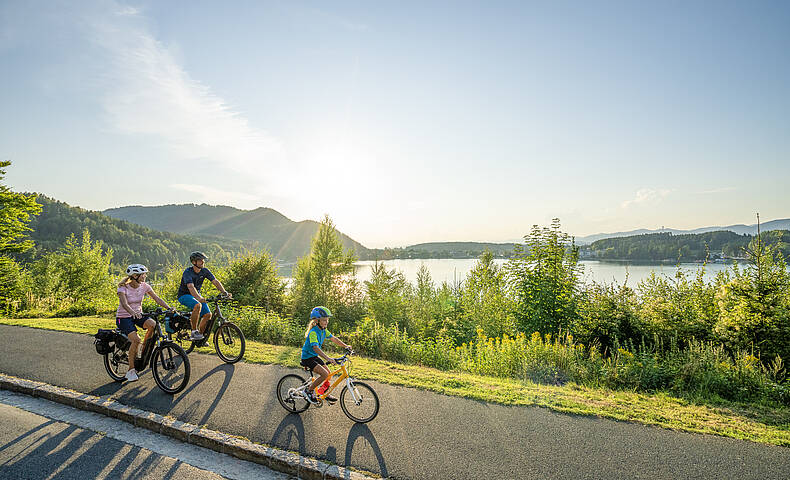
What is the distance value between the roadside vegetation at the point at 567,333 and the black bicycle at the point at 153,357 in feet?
6.36

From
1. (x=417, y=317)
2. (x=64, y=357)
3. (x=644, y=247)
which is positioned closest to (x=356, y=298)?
(x=417, y=317)

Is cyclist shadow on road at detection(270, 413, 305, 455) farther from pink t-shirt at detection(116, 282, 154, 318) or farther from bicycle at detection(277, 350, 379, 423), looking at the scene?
pink t-shirt at detection(116, 282, 154, 318)

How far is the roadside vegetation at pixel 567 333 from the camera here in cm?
657

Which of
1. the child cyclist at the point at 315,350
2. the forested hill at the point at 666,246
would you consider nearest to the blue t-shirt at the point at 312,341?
the child cyclist at the point at 315,350

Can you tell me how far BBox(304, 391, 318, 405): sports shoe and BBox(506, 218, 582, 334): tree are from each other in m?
7.76

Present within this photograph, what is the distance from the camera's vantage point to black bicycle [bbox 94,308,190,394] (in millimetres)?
6355

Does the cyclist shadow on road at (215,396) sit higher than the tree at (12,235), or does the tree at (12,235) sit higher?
the tree at (12,235)

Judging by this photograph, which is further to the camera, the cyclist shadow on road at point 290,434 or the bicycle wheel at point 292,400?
the bicycle wheel at point 292,400

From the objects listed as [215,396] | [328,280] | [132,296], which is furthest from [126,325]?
[328,280]

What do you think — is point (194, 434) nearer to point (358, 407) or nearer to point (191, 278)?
point (358, 407)

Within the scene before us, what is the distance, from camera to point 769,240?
358 inches

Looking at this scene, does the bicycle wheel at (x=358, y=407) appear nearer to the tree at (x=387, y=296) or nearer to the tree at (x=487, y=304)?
the tree at (x=487, y=304)

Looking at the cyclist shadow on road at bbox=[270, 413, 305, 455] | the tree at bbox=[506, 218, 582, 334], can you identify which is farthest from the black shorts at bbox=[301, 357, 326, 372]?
the tree at bbox=[506, 218, 582, 334]

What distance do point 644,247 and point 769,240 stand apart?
26404 mm
